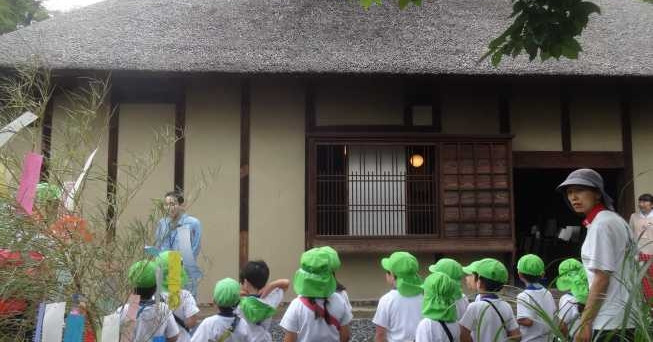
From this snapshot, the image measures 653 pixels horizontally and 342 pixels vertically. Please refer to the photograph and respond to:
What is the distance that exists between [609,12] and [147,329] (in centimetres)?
953

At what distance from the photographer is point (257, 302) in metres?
3.25

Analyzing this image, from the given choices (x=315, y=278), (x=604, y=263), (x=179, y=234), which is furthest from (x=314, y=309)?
(x=604, y=263)

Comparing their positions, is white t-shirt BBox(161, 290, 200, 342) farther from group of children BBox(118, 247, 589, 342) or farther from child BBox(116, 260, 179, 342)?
child BBox(116, 260, 179, 342)

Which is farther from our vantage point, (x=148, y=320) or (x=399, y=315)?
(x=399, y=315)

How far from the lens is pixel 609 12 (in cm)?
930

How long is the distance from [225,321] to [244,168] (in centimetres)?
428

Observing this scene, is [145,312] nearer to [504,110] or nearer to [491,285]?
[491,285]

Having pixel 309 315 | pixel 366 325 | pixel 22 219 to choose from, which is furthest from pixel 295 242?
pixel 22 219

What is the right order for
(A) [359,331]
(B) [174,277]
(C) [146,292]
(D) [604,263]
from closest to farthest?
(B) [174,277] → (D) [604,263] → (C) [146,292] → (A) [359,331]

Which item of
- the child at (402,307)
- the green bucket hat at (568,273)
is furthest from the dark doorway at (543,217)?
the child at (402,307)

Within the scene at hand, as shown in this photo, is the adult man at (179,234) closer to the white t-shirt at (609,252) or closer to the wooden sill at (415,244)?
the white t-shirt at (609,252)

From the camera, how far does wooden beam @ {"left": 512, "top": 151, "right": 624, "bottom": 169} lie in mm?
7641

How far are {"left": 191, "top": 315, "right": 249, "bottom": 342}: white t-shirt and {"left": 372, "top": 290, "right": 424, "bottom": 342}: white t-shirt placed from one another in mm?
Result: 797

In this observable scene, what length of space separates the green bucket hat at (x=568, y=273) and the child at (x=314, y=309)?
1.64m
